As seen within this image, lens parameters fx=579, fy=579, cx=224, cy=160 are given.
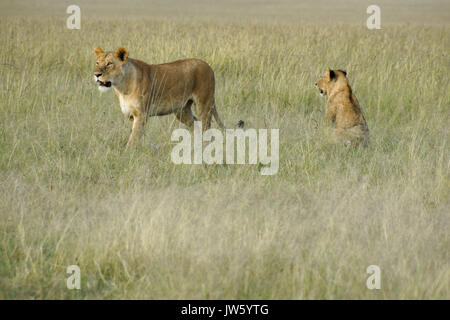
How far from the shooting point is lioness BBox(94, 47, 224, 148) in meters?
5.58

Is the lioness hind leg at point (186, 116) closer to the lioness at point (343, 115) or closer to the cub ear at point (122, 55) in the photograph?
the cub ear at point (122, 55)

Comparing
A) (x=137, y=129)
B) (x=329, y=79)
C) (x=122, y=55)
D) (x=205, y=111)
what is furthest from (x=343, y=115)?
(x=122, y=55)

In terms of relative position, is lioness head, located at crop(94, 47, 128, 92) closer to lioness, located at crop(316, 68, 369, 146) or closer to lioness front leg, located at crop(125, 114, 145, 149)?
lioness front leg, located at crop(125, 114, 145, 149)

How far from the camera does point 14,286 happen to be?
3133mm

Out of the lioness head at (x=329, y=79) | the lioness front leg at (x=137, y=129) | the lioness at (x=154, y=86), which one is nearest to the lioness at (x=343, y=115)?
the lioness head at (x=329, y=79)

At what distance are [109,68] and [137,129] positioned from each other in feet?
2.10

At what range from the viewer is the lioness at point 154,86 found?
558 cm

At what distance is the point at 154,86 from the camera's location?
583cm

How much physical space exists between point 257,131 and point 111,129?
161cm

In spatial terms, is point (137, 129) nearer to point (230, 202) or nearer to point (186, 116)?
point (186, 116)

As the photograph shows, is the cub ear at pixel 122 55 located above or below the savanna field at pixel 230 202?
above

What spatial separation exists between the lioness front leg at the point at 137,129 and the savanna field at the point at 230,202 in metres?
0.12

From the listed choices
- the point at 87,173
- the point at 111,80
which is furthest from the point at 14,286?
the point at 111,80

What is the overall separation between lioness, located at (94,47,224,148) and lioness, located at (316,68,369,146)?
49.2 inches
